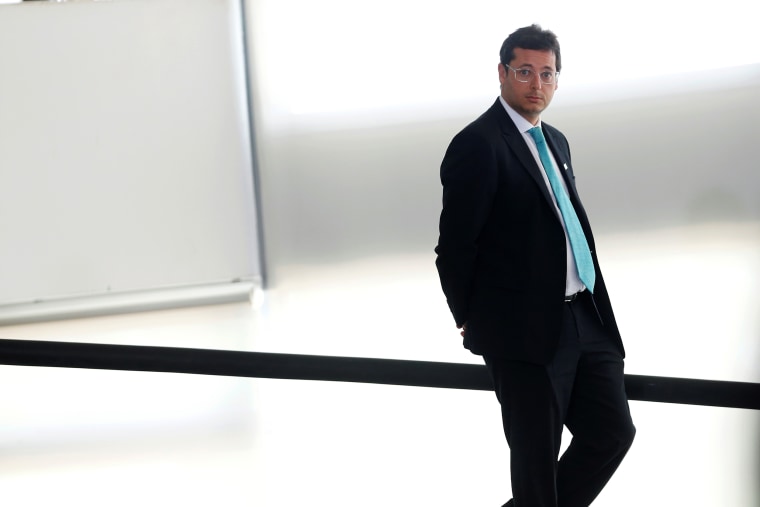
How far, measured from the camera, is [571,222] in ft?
6.01

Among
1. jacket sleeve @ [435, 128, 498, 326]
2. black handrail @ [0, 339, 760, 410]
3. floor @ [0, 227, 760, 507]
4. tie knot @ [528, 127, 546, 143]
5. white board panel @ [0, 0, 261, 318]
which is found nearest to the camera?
jacket sleeve @ [435, 128, 498, 326]

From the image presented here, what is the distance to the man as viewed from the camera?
5.82 feet

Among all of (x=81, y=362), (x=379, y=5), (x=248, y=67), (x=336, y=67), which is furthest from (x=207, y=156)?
(x=81, y=362)

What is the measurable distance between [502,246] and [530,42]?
0.42m

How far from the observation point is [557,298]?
178cm

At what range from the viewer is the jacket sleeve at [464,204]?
175cm

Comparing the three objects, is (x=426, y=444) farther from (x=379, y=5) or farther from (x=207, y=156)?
(x=379, y=5)

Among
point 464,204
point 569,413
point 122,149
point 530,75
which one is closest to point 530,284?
point 464,204

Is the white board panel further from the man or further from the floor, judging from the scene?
the man

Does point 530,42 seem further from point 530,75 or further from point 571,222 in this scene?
point 571,222

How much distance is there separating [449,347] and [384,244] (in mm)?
450

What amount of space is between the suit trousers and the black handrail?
248mm

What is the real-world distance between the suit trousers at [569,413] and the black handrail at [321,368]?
0.25m

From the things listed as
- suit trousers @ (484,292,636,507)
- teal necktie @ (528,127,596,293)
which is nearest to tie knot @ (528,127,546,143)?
teal necktie @ (528,127,596,293)
